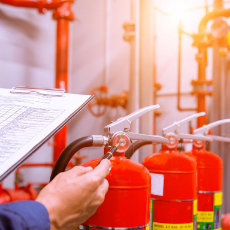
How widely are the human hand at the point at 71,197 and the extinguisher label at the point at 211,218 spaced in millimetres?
530

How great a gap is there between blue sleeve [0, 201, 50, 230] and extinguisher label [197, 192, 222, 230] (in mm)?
600

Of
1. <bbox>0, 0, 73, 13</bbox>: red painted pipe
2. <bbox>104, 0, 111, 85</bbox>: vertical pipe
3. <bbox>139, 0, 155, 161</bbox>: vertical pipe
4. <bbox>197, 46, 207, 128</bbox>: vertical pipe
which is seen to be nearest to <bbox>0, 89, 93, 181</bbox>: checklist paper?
<bbox>139, 0, 155, 161</bbox>: vertical pipe

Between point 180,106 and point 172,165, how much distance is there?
4.04 ft

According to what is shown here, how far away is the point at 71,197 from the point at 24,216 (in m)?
0.06

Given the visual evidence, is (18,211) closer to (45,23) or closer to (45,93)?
(45,93)

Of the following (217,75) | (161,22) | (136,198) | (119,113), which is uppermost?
(161,22)

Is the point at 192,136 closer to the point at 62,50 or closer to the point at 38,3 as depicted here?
the point at 62,50

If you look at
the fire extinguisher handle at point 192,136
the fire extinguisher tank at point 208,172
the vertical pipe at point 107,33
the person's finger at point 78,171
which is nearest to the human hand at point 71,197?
the person's finger at point 78,171

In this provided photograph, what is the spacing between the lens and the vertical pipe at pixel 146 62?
1052 mm

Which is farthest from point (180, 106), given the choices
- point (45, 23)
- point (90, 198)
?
point (90, 198)

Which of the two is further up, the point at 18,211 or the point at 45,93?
the point at 45,93

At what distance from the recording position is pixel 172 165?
0.67 meters

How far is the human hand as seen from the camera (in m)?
0.34

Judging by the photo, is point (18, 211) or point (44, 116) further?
point (44, 116)
